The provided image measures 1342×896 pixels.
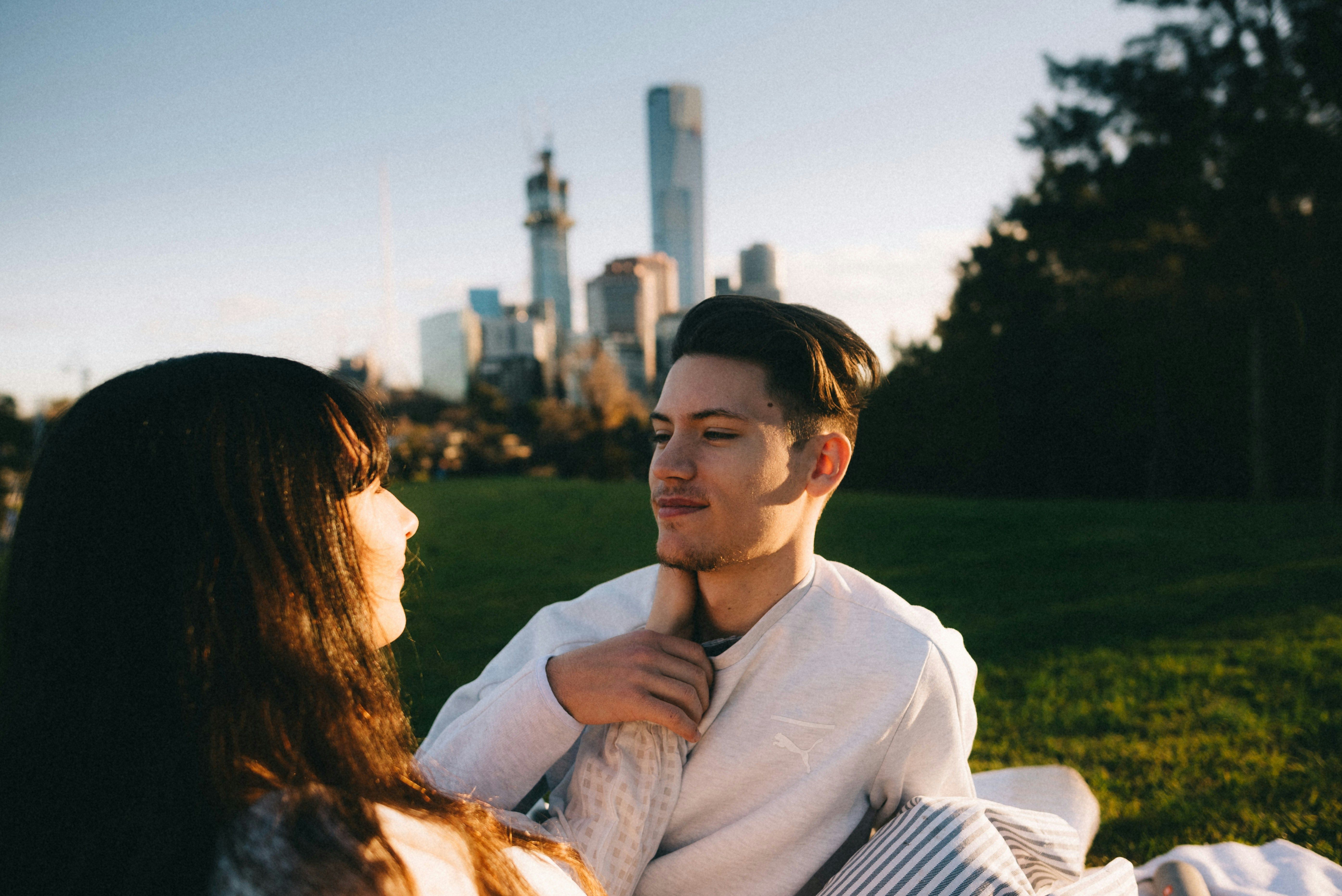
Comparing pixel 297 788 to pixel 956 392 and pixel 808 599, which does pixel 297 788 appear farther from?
pixel 956 392

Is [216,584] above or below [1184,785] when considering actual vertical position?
above

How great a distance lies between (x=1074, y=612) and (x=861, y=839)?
592 cm

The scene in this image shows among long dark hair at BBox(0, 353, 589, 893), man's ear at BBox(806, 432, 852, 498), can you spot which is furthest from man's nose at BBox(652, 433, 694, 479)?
long dark hair at BBox(0, 353, 589, 893)

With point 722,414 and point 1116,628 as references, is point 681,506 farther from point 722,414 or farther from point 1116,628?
point 1116,628

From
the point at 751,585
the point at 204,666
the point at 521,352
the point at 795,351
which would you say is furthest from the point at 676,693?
the point at 521,352

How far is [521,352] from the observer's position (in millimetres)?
79688

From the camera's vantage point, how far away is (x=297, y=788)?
0.94 metres

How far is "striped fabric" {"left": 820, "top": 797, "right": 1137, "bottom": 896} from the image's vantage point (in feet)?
5.51

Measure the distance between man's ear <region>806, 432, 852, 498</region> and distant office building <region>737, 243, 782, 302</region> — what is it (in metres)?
0.61

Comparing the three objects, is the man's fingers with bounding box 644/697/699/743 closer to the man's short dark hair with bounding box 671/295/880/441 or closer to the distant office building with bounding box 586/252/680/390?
the man's short dark hair with bounding box 671/295/880/441

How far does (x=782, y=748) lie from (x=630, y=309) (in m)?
58.9

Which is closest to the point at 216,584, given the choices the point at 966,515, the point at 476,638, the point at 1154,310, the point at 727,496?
the point at 727,496

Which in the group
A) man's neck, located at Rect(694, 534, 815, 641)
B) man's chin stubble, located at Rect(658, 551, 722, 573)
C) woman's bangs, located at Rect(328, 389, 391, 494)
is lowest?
man's neck, located at Rect(694, 534, 815, 641)

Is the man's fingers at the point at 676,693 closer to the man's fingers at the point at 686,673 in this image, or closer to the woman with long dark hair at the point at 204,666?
the man's fingers at the point at 686,673
